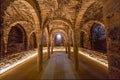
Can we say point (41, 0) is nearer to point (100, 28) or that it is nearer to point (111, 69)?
point (111, 69)

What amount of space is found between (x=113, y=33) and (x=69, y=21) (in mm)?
6883

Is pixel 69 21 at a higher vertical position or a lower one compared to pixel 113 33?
higher

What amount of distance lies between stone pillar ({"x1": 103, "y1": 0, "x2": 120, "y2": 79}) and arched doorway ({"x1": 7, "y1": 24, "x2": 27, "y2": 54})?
15202mm

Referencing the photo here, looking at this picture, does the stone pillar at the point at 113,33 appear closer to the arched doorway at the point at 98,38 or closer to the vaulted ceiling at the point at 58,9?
the vaulted ceiling at the point at 58,9

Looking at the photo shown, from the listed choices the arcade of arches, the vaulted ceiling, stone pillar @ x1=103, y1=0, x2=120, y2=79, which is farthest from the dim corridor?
stone pillar @ x1=103, y1=0, x2=120, y2=79

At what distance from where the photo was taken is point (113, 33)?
2.95 metres

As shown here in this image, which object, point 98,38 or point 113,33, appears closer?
point 113,33

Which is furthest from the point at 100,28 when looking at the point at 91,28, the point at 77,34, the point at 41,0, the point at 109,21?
the point at 109,21

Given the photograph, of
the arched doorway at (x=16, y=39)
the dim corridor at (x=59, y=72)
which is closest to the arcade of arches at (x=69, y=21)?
the arched doorway at (x=16, y=39)

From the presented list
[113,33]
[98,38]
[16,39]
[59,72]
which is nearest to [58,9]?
[59,72]

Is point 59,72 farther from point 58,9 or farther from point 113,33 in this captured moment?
point 113,33

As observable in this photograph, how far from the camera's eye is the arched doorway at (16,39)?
54.6ft

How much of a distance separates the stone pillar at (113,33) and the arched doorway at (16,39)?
49.9 ft

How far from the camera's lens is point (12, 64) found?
1081 cm
